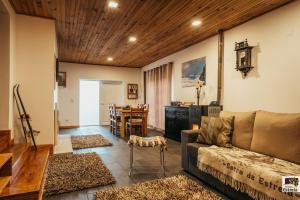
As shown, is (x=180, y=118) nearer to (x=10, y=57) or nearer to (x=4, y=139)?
(x=4, y=139)

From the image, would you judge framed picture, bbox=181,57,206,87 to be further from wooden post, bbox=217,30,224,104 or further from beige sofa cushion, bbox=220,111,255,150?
beige sofa cushion, bbox=220,111,255,150

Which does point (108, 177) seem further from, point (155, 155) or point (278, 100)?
point (278, 100)

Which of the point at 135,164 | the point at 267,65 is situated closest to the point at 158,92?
the point at 135,164

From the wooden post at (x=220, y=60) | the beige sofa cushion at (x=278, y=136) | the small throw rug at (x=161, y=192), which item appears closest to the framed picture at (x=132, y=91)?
the wooden post at (x=220, y=60)

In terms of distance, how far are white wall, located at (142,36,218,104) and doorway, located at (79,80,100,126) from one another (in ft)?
12.8

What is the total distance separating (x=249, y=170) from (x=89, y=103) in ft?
25.3

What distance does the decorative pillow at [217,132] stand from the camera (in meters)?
2.69

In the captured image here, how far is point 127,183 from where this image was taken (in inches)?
98.6

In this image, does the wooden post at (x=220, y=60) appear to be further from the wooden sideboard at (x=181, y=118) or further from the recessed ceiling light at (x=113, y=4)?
the recessed ceiling light at (x=113, y=4)

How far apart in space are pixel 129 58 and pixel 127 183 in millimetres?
4971

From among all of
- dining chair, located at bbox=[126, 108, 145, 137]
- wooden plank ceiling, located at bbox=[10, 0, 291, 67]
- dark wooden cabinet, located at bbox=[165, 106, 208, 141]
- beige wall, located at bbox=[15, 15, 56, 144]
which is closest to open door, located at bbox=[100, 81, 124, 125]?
dining chair, located at bbox=[126, 108, 145, 137]

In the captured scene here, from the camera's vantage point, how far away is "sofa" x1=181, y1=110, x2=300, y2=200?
2129mm

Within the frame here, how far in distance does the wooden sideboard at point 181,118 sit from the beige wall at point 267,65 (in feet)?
1.73

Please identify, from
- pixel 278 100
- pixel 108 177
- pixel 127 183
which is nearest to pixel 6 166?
pixel 108 177
